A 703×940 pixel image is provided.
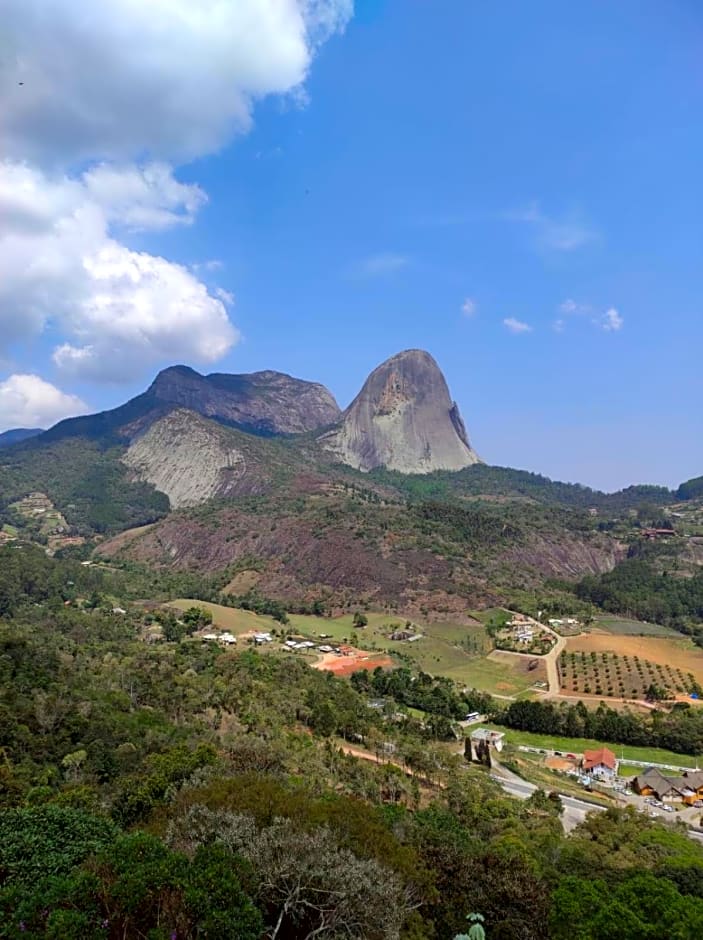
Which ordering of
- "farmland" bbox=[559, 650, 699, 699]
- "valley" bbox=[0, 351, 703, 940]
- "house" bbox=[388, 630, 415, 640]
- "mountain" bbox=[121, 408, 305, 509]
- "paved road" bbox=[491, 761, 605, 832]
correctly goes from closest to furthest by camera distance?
"valley" bbox=[0, 351, 703, 940]
"paved road" bbox=[491, 761, 605, 832]
"farmland" bbox=[559, 650, 699, 699]
"house" bbox=[388, 630, 415, 640]
"mountain" bbox=[121, 408, 305, 509]

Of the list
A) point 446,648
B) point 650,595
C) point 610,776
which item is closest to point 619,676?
point 446,648

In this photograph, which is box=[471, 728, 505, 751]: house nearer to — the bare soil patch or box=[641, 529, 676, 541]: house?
the bare soil patch

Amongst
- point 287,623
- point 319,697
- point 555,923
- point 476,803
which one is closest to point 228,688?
point 319,697

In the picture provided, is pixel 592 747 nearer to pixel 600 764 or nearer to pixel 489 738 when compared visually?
pixel 600 764

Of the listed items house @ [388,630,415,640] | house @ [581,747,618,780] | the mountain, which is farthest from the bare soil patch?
the mountain

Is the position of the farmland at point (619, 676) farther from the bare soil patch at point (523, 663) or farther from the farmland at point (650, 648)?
the bare soil patch at point (523, 663)

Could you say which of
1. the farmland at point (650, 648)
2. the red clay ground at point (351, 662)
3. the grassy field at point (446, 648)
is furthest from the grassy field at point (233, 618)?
the farmland at point (650, 648)
